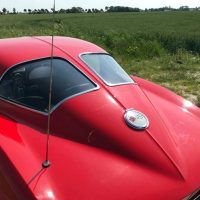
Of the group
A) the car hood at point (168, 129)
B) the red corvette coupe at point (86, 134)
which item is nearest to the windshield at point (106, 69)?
the red corvette coupe at point (86, 134)

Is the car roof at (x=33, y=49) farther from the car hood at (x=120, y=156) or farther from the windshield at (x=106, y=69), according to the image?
the car hood at (x=120, y=156)

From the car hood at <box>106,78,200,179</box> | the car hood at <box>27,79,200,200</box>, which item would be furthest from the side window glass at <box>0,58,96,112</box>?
the car hood at <box>106,78,200,179</box>

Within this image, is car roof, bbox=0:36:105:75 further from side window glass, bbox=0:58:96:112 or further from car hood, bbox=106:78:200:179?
car hood, bbox=106:78:200:179

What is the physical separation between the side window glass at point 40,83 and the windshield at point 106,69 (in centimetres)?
21

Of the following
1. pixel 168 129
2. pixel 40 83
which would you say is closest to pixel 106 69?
pixel 40 83

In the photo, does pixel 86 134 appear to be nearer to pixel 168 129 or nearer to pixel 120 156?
pixel 120 156

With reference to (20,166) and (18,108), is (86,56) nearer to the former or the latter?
(18,108)

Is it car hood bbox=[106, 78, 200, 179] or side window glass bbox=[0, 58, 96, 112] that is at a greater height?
side window glass bbox=[0, 58, 96, 112]

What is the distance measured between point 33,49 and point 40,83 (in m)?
0.53

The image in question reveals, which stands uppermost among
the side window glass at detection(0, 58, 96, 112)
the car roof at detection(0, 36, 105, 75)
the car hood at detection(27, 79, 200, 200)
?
the car roof at detection(0, 36, 105, 75)

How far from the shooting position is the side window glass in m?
3.51

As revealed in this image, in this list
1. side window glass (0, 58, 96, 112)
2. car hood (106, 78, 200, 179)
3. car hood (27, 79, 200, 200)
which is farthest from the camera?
side window glass (0, 58, 96, 112)

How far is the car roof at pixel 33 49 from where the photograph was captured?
12.8 feet

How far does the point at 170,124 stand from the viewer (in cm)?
358
